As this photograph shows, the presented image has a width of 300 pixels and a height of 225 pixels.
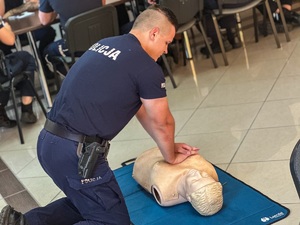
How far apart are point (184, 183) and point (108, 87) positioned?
0.72 meters

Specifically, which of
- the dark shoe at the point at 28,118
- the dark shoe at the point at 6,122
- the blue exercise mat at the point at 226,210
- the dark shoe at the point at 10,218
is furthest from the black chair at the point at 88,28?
the dark shoe at the point at 10,218

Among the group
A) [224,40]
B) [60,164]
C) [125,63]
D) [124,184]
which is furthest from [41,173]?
[224,40]

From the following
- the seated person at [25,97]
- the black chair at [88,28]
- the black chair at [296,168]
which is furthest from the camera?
the seated person at [25,97]

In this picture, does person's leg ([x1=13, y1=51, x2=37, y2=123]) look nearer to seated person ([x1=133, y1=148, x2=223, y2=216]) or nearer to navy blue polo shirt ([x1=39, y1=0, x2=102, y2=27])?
navy blue polo shirt ([x1=39, y1=0, x2=102, y2=27])

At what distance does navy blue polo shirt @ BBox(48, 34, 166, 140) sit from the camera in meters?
2.28

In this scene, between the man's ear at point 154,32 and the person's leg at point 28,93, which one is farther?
the person's leg at point 28,93

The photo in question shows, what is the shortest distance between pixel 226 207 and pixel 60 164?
89cm

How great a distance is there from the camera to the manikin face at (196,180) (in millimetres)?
2602

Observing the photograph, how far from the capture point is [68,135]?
2.33 metres

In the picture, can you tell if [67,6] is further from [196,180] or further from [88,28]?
[196,180]

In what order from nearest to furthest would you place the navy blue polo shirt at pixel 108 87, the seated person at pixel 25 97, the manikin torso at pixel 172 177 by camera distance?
the navy blue polo shirt at pixel 108 87
the manikin torso at pixel 172 177
the seated person at pixel 25 97

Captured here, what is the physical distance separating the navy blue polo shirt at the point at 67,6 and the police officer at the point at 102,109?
77.7 inches

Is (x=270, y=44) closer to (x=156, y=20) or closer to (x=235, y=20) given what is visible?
(x=235, y=20)

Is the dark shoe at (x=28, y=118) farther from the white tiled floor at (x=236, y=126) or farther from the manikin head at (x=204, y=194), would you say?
the manikin head at (x=204, y=194)
